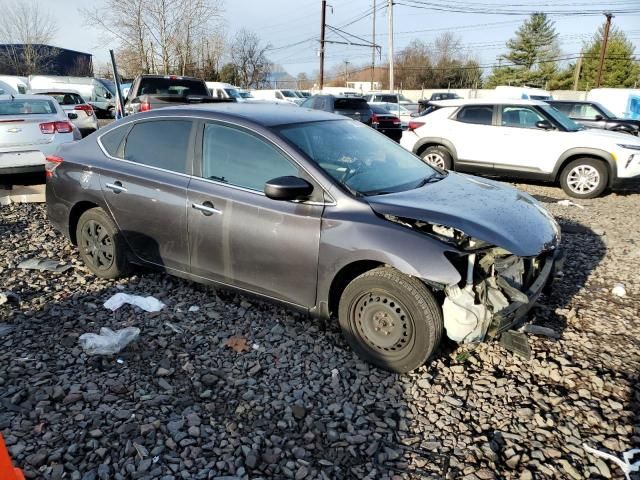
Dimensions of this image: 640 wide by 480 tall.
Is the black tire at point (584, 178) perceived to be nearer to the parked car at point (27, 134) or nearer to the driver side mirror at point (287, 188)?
the driver side mirror at point (287, 188)

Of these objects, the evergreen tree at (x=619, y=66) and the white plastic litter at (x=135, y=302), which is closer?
the white plastic litter at (x=135, y=302)

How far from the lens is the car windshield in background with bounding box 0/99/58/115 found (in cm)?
886

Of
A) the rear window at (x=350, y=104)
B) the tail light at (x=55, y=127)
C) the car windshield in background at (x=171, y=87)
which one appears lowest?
the tail light at (x=55, y=127)

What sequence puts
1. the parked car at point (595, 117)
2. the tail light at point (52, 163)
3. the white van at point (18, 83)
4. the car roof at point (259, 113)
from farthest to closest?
the white van at point (18, 83) → the parked car at point (595, 117) → the tail light at point (52, 163) → the car roof at point (259, 113)

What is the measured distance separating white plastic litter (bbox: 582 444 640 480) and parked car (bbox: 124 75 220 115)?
10.7 m

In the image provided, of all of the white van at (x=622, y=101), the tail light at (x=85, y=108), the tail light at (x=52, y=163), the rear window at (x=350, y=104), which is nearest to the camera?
the tail light at (x=52, y=163)

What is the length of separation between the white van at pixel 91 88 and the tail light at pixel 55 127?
15286mm

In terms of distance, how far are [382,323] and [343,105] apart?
11.7 m

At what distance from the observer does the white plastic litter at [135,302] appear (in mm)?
3984

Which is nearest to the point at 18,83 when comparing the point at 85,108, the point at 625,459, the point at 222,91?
the point at 222,91

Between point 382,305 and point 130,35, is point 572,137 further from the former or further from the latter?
point 130,35

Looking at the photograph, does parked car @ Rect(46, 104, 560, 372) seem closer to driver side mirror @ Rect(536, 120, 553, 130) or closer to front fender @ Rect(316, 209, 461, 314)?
front fender @ Rect(316, 209, 461, 314)

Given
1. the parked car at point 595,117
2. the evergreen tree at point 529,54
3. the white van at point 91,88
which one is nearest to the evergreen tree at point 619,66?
the evergreen tree at point 529,54

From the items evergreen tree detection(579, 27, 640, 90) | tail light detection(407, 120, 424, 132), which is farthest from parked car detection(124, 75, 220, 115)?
evergreen tree detection(579, 27, 640, 90)
